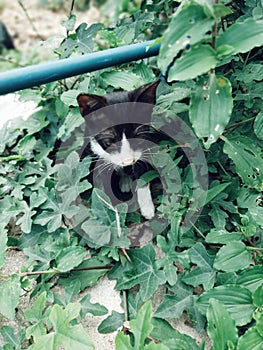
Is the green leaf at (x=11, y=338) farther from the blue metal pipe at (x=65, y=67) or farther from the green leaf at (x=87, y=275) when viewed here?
the blue metal pipe at (x=65, y=67)

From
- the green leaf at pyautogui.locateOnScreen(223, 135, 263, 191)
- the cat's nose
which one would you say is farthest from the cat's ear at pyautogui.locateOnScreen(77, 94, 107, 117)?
the green leaf at pyautogui.locateOnScreen(223, 135, 263, 191)

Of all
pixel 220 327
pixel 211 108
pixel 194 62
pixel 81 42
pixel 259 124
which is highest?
pixel 194 62

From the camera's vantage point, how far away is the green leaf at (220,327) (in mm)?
1091

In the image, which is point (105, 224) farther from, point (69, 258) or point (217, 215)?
point (217, 215)

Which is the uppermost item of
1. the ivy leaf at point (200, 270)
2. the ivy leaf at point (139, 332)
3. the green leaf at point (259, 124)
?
the green leaf at point (259, 124)

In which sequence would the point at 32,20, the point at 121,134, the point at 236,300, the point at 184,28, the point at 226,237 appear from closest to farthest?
the point at 184,28, the point at 236,300, the point at 226,237, the point at 121,134, the point at 32,20

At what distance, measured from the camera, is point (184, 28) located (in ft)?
3.19

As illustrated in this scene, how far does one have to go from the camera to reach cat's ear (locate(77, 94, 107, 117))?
161 cm

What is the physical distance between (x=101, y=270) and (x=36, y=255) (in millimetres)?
220

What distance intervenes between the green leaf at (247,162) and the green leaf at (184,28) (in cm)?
59

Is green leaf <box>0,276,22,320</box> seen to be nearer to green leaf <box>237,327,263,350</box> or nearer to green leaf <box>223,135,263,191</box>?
green leaf <box>237,327,263,350</box>

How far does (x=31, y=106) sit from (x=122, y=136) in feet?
2.52

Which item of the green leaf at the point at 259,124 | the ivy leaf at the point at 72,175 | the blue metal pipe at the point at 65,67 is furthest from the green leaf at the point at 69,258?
the green leaf at the point at 259,124

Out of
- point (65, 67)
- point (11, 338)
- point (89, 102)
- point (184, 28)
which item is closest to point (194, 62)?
point (184, 28)
